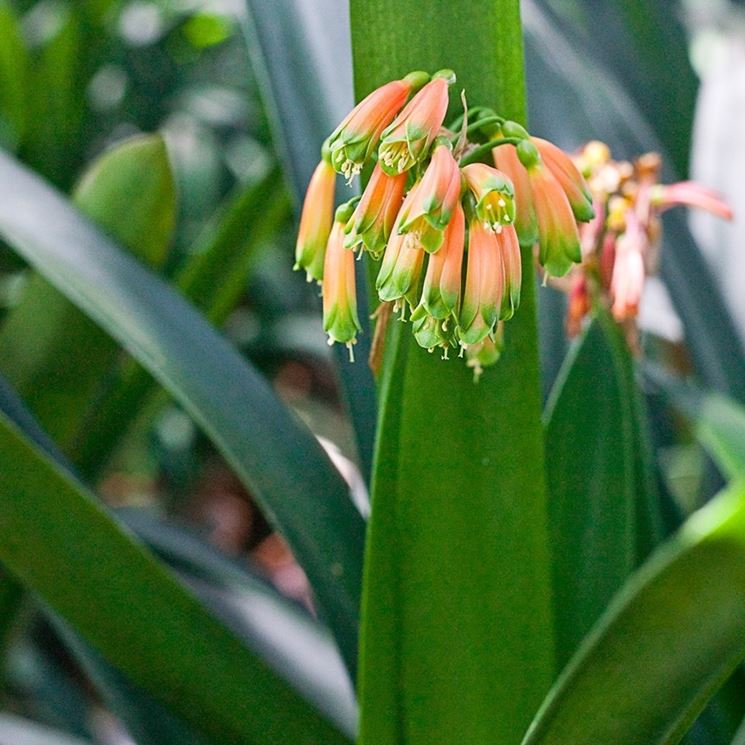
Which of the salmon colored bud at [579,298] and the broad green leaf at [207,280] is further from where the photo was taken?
the broad green leaf at [207,280]

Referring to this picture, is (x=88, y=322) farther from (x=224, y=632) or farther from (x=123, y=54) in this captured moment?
(x=123, y=54)

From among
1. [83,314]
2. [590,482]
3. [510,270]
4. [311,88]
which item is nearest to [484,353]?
[510,270]

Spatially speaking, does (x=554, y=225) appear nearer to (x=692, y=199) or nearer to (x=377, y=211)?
(x=377, y=211)

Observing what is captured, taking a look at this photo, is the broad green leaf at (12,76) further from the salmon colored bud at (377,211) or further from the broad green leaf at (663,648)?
the broad green leaf at (663,648)

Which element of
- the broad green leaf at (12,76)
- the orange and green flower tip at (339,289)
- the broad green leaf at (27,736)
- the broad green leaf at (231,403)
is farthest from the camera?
the broad green leaf at (12,76)

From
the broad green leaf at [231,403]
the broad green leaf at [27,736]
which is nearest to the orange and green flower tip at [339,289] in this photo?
the broad green leaf at [231,403]

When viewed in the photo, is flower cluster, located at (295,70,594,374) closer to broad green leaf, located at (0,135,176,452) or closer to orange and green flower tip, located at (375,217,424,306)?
orange and green flower tip, located at (375,217,424,306)

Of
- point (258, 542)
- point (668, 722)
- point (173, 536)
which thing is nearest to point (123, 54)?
point (258, 542)

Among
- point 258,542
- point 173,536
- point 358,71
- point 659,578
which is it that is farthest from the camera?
point 258,542
